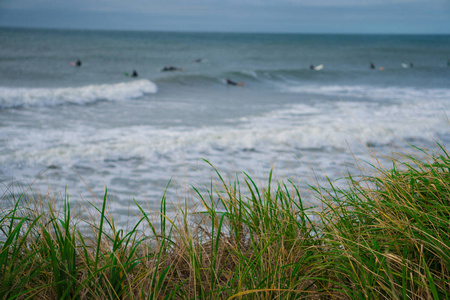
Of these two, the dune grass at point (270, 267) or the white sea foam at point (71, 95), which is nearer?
the dune grass at point (270, 267)

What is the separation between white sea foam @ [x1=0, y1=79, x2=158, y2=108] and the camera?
11375 mm

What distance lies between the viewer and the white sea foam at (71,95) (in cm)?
1138

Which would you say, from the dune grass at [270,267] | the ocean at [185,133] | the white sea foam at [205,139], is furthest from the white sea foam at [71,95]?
the dune grass at [270,267]

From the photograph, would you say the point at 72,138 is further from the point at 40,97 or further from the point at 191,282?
the point at 191,282

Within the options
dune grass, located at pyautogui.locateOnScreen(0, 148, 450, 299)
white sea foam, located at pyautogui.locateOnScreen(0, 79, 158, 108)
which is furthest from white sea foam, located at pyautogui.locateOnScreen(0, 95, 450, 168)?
white sea foam, located at pyautogui.locateOnScreen(0, 79, 158, 108)

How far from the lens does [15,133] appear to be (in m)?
7.77

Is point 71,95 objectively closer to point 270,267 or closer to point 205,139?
point 205,139

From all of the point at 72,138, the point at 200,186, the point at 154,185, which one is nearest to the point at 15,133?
the point at 72,138

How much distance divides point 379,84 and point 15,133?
60.7ft

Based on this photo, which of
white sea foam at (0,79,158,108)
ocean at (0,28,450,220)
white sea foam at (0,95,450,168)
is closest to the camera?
ocean at (0,28,450,220)

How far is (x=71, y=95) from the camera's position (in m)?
12.8

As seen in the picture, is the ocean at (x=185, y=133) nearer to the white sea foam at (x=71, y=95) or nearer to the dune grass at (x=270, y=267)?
the white sea foam at (x=71, y=95)

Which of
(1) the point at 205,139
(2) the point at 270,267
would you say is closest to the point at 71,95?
(1) the point at 205,139

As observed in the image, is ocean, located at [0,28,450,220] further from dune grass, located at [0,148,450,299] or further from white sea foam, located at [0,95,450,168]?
dune grass, located at [0,148,450,299]
